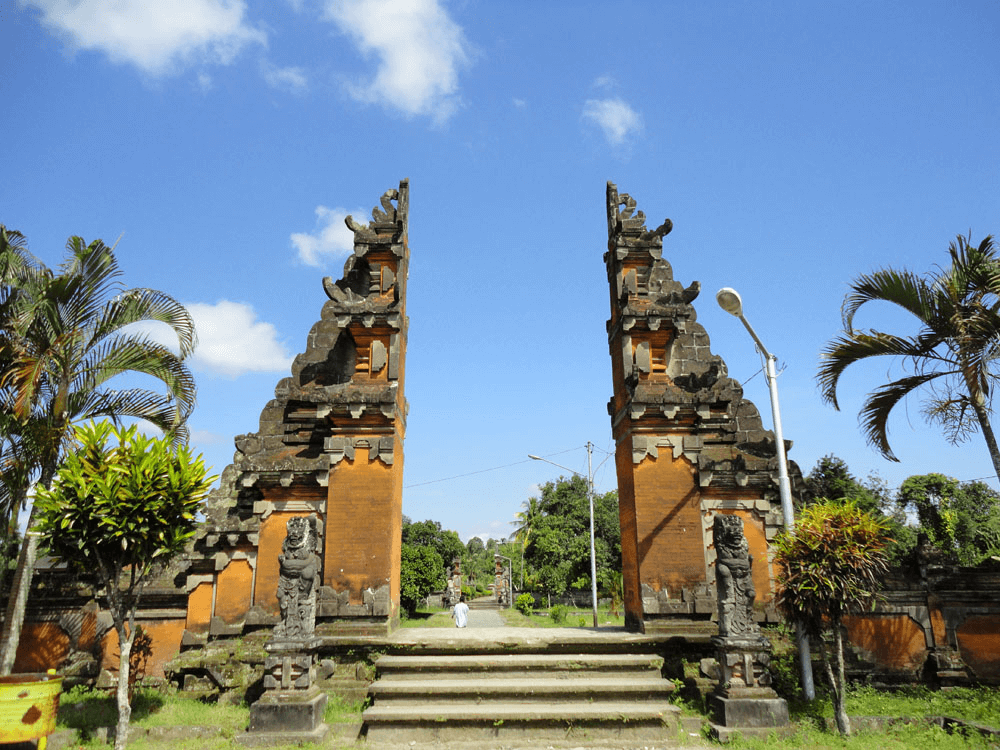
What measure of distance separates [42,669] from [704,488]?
11.8 m

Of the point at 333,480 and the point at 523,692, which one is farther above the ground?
the point at 333,480

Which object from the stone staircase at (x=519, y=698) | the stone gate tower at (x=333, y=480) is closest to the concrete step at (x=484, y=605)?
the stone gate tower at (x=333, y=480)

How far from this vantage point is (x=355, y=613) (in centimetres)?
1060

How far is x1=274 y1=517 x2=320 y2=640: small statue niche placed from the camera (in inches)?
360

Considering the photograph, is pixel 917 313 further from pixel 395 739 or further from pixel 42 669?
pixel 42 669

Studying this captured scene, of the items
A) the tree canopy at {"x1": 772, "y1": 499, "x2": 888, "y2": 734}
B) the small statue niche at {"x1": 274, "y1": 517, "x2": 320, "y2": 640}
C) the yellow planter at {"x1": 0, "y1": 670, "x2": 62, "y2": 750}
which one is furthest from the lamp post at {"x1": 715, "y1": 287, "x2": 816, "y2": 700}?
the yellow planter at {"x1": 0, "y1": 670, "x2": 62, "y2": 750}

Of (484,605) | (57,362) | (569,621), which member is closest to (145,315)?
(57,362)

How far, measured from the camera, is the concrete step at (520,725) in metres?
8.34

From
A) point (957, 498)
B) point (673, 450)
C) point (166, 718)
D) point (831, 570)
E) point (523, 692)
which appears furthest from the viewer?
point (957, 498)

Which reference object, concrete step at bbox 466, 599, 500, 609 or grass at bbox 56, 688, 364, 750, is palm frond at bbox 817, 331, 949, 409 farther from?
concrete step at bbox 466, 599, 500, 609

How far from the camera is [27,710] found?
285 inches

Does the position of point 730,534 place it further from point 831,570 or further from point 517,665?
point 517,665

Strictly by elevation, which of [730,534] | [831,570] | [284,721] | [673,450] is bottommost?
[284,721]

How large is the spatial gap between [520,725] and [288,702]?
3111 millimetres
